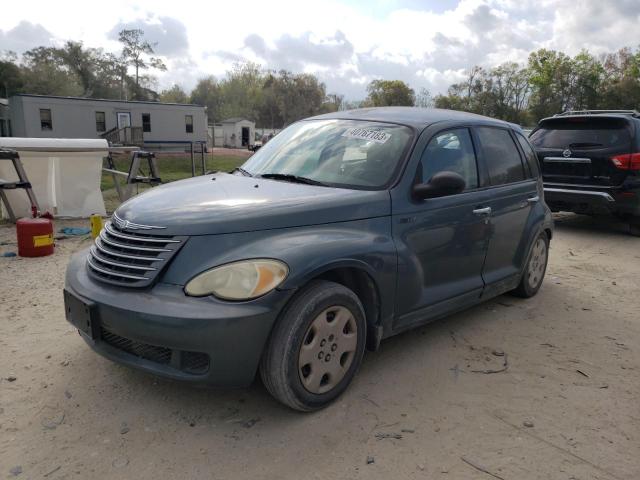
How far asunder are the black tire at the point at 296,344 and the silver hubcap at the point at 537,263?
2758 mm

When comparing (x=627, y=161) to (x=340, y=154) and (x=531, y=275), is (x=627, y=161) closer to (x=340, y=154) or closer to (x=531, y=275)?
(x=531, y=275)

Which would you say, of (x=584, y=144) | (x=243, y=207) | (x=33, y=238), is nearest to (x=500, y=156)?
(x=243, y=207)

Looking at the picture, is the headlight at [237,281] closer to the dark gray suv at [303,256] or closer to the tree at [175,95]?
the dark gray suv at [303,256]

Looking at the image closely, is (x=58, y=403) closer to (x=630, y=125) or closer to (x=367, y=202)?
(x=367, y=202)

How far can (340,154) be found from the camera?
12.4 feet

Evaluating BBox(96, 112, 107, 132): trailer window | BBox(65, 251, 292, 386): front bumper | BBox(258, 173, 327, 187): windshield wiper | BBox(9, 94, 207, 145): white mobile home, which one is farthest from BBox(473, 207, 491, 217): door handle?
BBox(96, 112, 107, 132): trailer window

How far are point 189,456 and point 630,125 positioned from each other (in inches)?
319

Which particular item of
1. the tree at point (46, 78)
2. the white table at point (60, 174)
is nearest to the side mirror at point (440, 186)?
the white table at point (60, 174)

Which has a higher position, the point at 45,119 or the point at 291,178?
the point at 45,119

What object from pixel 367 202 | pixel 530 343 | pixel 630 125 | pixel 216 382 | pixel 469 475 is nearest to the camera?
pixel 469 475

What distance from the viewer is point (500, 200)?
14.2 feet

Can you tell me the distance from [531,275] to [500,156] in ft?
4.35

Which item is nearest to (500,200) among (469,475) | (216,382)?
(469,475)

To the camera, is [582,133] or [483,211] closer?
[483,211]
